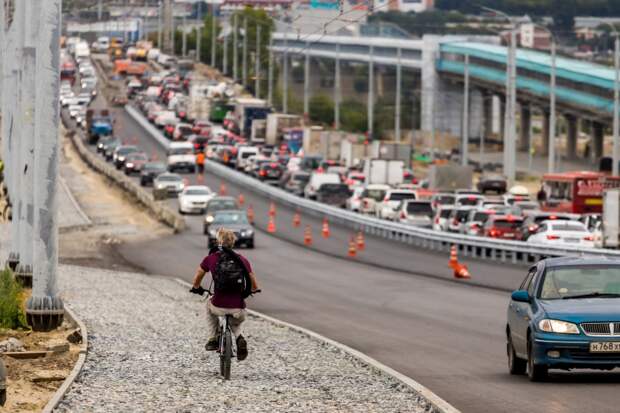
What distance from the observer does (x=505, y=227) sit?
55469 mm

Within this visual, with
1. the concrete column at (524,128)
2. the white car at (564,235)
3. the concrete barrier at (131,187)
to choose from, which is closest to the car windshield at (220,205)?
the concrete barrier at (131,187)

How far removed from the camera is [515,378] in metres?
19.1

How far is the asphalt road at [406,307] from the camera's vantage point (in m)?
17.7

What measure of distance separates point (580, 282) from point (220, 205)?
4787cm

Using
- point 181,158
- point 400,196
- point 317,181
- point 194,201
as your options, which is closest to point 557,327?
point 400,196

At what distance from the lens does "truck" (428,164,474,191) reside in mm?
85500

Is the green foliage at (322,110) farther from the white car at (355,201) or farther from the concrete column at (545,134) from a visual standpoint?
the white car at (355,201)

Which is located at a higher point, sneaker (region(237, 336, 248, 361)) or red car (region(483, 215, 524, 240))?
sneaker (region(237, 336, 248, 361))

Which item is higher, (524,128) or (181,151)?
(181,151)

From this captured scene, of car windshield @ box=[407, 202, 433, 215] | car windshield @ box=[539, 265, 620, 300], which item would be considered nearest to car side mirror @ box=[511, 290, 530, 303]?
car windshield @ box=[539, 265, 620, 300]

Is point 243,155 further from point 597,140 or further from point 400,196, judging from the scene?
point 597,140

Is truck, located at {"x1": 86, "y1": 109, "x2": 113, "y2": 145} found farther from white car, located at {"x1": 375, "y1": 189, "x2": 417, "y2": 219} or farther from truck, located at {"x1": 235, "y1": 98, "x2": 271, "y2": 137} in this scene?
white car, located at {"x1": 375, "y1": 189, "x2": 417, "y2": 219}

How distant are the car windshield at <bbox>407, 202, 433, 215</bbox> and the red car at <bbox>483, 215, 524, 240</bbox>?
9.44 meters

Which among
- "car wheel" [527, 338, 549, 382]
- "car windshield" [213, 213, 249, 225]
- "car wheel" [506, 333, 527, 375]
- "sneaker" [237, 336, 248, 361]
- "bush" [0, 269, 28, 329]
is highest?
"sneaker" [237, 336, 248, 361]
